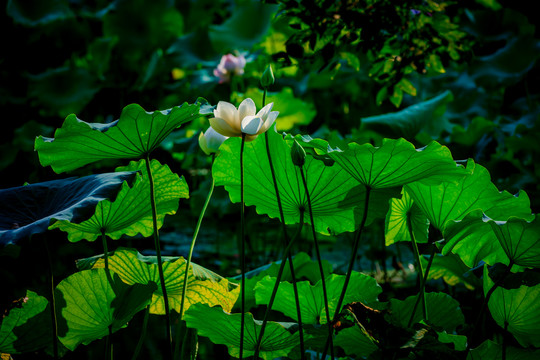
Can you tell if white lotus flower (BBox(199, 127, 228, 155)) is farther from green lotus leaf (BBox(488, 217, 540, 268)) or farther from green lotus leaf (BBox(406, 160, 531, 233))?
green lotus leaf (BBox(488, 217, 540, 268))

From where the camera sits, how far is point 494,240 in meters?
0.70

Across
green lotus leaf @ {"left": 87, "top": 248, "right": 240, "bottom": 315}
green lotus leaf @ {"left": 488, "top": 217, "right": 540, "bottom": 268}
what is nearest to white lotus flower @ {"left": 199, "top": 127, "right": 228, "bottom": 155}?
green lotus leaf @ {"left": 87, "top": 248, "right": 240, "bottom": 315}

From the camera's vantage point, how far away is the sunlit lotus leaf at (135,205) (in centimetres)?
72

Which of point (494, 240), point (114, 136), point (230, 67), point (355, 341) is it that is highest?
point (114, 136)

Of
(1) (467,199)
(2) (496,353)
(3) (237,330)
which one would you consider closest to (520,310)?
(2) (496,353)

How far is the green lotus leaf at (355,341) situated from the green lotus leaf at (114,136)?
35 centimetres

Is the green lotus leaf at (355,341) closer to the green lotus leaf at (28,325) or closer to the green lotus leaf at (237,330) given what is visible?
→ the green lotus leaf at (237,330)

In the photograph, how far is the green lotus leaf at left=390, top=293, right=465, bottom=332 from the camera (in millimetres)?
791

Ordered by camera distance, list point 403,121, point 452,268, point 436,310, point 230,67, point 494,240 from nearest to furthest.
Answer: point 494,240 → point 436,310 → point 452,268 → point 403,121 → point 230,67

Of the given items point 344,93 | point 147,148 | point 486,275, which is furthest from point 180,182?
point 344,93

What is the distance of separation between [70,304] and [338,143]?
1.57 ft

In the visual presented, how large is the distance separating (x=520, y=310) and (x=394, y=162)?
0.31m

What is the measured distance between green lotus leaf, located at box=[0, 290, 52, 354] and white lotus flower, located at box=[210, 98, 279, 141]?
1.21 ft

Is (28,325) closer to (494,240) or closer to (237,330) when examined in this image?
(237,330)
